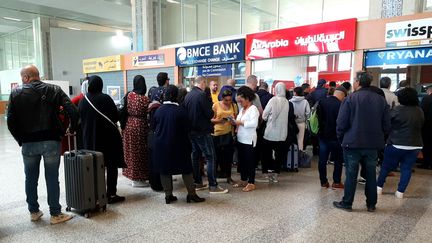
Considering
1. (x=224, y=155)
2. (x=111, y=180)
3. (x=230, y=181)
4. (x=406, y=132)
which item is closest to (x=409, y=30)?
(x=406, y=132)

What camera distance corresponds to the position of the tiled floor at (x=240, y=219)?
271 cm

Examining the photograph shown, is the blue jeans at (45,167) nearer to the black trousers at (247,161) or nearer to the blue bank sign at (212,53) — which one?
the black trousers at (247,161)

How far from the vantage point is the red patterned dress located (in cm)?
377

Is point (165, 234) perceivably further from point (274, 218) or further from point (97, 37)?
point (97, 37)

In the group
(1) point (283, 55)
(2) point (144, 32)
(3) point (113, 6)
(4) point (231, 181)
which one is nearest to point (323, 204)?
(4) point (231, 181)

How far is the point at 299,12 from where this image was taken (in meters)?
7.64

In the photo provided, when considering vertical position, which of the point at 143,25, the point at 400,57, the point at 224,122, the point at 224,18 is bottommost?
the point at 224,122

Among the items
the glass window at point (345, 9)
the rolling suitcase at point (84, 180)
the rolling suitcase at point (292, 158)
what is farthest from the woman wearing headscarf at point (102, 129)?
the glass window at point (345, 9)

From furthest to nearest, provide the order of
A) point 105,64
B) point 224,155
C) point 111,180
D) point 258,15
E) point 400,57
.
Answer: point 105,64, point 258,15, point 400,57, point 224,155, point 111,180

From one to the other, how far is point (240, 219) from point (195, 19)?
28.1 ft

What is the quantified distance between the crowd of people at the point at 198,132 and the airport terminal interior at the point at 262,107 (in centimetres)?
6

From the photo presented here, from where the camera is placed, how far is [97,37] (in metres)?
17.8

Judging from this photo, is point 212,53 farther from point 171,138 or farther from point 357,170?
point 357,170

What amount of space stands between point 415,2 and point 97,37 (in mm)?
16550
